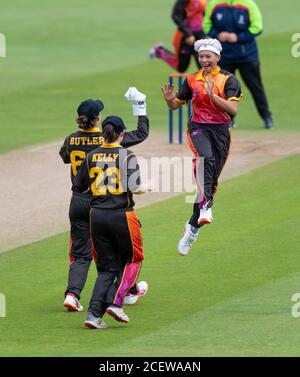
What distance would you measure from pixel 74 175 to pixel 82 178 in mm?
839

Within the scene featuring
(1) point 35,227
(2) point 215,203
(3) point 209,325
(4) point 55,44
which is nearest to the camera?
(3) point 209,325

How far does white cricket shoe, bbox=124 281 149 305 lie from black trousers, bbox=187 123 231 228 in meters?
1.37

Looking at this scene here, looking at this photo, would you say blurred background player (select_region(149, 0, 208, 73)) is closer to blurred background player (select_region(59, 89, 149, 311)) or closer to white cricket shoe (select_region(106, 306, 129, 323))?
blurred background player (select_region(59, 89, 149, 311))

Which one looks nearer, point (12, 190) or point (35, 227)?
point (35, 227)

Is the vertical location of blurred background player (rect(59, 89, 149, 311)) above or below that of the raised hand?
below

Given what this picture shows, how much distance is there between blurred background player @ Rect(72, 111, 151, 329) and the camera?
44.8 feet

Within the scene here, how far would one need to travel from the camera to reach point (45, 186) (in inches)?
867

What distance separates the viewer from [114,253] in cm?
1398

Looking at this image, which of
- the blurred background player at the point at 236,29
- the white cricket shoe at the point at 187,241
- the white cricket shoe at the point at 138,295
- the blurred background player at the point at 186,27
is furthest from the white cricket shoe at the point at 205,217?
the blurred background player at the point at 186,27

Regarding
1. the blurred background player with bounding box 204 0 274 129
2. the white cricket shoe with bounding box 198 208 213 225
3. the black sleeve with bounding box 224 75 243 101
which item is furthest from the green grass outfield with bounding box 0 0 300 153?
the black sleeve with bounding box 224 75 243 101

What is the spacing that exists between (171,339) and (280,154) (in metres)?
11.7

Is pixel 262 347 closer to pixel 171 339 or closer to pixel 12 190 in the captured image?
pixel 171 339

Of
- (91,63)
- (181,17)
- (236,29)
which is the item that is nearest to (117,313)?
(236,29)

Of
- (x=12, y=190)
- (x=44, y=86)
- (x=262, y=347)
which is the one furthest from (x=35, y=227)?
(x=44, y=86)
